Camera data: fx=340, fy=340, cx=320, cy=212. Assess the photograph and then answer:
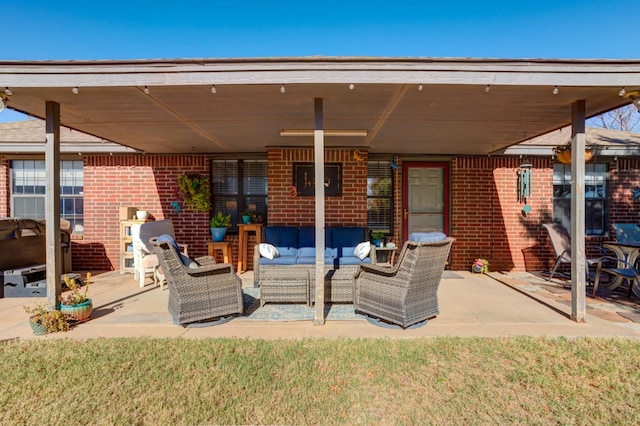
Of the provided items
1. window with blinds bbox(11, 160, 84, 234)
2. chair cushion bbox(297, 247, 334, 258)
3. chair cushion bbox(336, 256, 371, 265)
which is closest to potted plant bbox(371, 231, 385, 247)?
chair cushion bbox(297, 247, 334, 258)

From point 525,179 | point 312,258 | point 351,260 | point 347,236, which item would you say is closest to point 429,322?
point 351,260

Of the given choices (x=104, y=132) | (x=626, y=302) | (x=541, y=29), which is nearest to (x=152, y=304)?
(x=104, y=132)

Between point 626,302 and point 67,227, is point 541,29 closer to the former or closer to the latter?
point 626,302

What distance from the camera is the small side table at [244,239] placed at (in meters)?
7.06

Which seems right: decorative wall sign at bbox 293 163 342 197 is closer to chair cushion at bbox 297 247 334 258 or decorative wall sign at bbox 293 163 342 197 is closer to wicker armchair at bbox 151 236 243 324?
chair cushion at bbox 297 247 334 258

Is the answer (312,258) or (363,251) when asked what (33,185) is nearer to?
(312,258)

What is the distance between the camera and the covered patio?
11.3 feet

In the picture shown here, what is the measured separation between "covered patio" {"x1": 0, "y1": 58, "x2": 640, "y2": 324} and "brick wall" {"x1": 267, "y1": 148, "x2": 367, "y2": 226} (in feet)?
4.97

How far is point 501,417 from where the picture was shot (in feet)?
7.56

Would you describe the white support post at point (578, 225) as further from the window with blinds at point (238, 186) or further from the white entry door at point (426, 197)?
the window with blinds at point (238, 186)

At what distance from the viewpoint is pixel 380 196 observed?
7.72 metres

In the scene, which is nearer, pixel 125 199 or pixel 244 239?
pixel 244 239

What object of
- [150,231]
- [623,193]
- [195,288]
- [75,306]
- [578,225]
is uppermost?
[623,193]

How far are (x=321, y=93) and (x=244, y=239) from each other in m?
4.19
